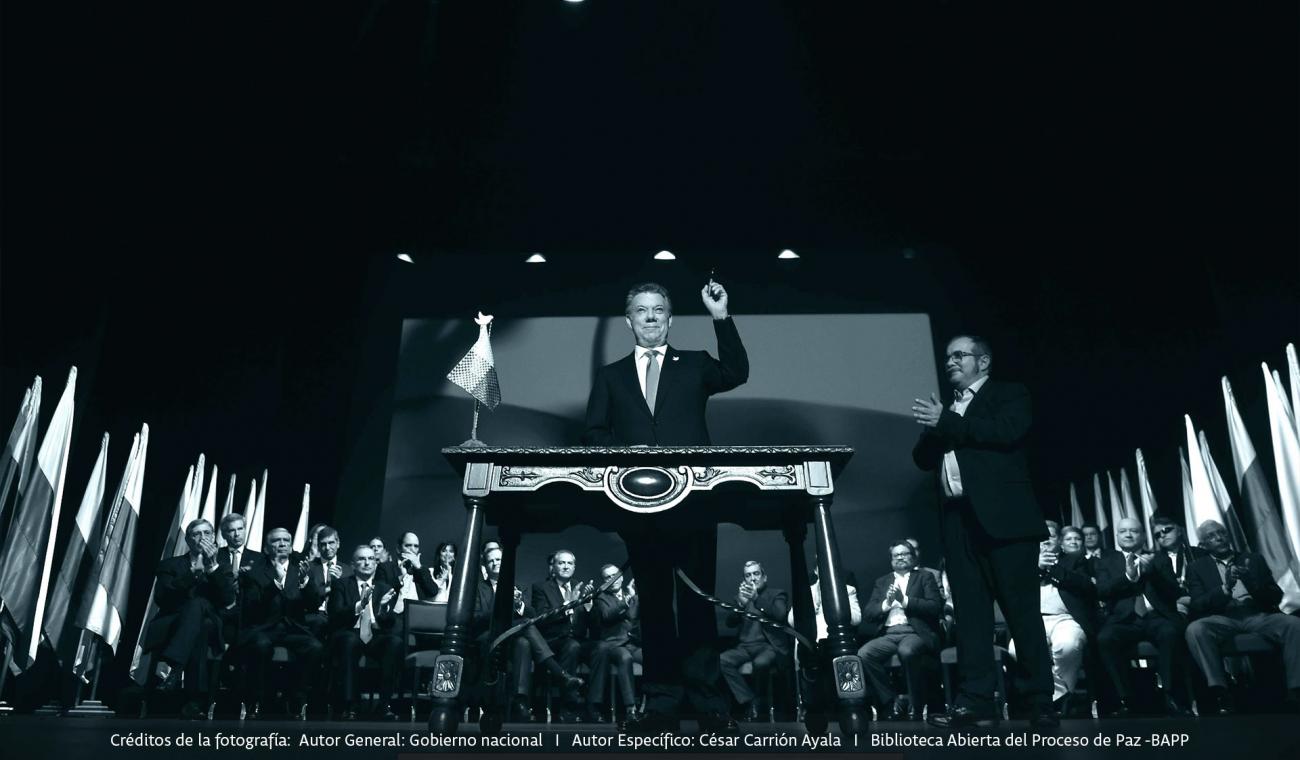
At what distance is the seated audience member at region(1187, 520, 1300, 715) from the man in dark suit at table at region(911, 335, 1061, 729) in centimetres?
261

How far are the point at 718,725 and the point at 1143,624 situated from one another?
11.4ft

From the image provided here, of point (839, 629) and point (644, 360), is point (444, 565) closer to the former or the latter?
point (644, 360)

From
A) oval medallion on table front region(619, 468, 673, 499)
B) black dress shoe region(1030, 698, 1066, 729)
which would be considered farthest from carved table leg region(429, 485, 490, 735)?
black dress shoe region(1030, 698, 1066, 729)

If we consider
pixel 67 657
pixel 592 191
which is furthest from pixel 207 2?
pixel 67 657

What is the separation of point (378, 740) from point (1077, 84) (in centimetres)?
551

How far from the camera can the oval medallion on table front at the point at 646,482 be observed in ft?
7.77

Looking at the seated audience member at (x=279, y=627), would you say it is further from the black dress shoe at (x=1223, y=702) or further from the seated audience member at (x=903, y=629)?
the black dress shoe at (x=1223, y=702)

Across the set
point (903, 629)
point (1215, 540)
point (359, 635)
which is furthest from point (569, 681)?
point (1215, 540)

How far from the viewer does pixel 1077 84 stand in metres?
5.47

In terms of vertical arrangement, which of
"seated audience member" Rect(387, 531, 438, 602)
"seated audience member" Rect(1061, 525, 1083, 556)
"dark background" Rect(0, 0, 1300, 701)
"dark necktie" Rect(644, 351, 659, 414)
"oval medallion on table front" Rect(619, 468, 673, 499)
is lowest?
"oval medallion on table front" Rect(619, 468, 673, 499)

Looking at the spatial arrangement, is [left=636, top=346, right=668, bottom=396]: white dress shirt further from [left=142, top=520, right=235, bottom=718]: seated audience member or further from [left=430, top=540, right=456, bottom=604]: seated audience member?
[left=430, top=540, right=456, bottom=604]: seated audience member

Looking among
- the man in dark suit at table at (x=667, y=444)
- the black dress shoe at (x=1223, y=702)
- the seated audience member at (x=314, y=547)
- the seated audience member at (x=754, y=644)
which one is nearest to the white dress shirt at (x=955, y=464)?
the man in dark suit at table at (x=667, y=444)

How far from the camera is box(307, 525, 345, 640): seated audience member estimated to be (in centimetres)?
524

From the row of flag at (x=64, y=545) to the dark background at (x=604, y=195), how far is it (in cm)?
13
